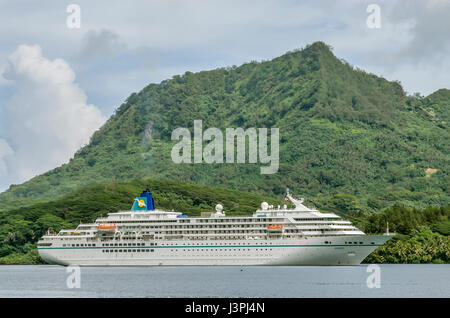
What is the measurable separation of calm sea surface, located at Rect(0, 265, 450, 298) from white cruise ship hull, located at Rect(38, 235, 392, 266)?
214cm

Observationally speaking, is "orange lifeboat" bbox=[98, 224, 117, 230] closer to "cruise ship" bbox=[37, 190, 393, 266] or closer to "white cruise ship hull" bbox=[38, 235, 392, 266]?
"cruise ship" bbox=[37, 190, 393, 266]

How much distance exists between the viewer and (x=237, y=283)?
2623 inches

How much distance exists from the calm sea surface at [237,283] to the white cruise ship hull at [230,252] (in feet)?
7.01

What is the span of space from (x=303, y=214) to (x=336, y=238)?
5349 millimetres

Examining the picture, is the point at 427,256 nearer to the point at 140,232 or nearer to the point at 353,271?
the point at 353,271

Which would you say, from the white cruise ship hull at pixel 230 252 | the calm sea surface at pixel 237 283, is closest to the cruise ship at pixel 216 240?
the white cruise ship hull at pixel 230 252

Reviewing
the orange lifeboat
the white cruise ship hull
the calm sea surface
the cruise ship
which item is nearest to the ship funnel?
the cruise ship

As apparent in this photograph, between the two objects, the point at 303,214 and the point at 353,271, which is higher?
the point at 303,214

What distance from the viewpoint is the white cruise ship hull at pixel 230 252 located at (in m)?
89.6

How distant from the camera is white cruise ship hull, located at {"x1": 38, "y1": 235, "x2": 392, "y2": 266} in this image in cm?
8956
